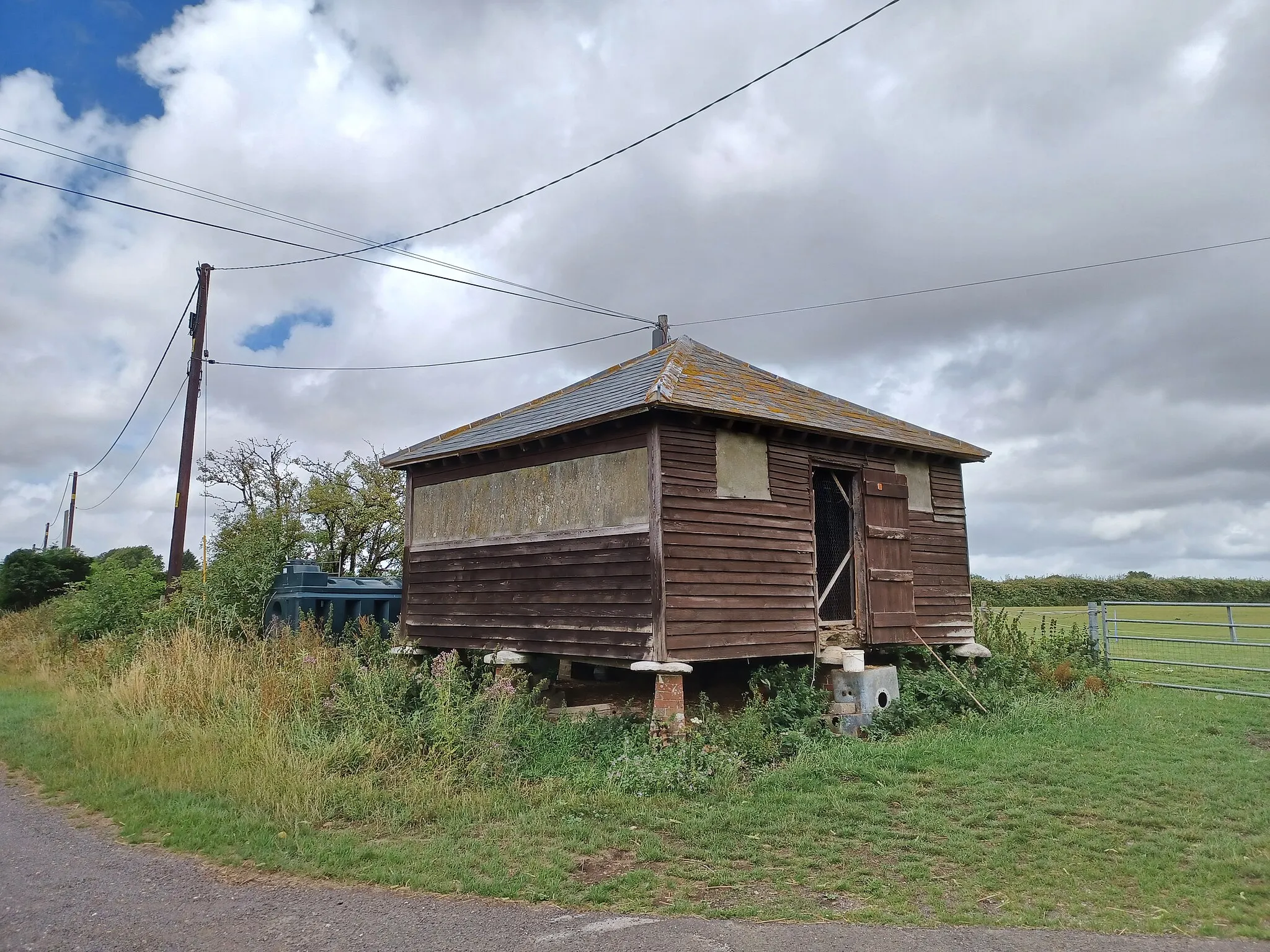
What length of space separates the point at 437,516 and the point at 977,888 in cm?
1027

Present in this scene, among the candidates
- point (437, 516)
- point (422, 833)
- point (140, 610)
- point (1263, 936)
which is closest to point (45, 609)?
point (140, 610)

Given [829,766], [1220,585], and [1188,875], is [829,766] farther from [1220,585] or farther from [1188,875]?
[1220,585]

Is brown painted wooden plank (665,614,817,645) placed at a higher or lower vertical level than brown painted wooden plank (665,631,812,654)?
higher

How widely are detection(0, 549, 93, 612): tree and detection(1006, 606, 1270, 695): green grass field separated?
27.3 meters

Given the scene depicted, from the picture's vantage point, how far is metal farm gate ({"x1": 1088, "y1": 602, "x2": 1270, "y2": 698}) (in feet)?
47.3

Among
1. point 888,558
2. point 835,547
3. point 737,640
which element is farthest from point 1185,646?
point 737,640

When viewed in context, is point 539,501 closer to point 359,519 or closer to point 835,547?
point 835,547

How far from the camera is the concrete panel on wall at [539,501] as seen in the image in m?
11.1

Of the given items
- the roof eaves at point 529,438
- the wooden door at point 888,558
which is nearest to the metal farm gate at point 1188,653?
the wooden door at point 888,558

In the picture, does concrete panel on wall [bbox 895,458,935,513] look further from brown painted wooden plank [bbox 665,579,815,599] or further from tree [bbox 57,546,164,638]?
tree [bbox 57,546,164,638]

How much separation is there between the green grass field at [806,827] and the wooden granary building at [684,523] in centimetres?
232

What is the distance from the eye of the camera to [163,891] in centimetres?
588

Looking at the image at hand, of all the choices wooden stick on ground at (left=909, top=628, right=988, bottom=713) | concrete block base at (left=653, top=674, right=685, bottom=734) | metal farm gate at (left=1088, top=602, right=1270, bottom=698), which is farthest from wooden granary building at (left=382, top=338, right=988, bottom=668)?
metal farm gate at (left=1088, top=602, right=1270, bottom=698)

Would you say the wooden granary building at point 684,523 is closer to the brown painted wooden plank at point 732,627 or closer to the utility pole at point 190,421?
the brown painted wooden plank at point 732,627
